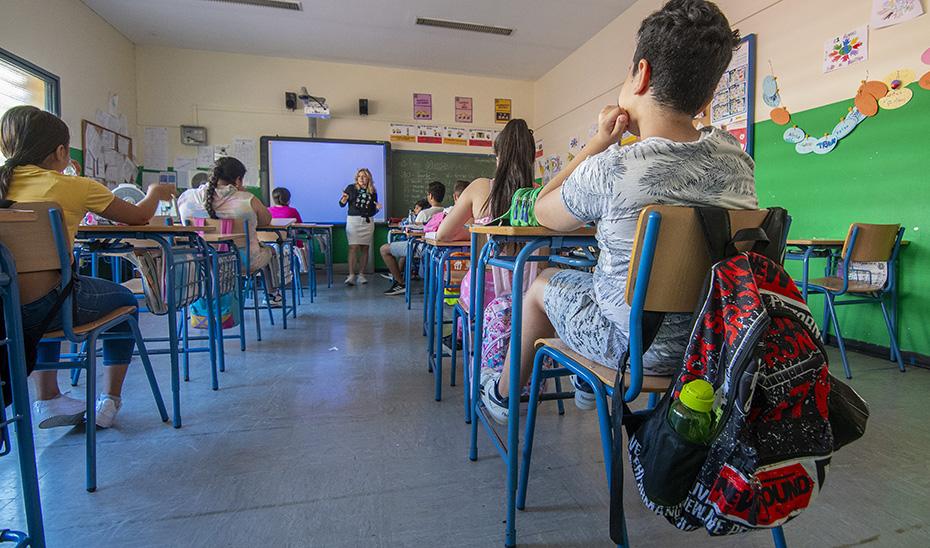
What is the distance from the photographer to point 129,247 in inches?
73.0

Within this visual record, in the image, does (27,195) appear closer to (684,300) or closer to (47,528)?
(47,528)

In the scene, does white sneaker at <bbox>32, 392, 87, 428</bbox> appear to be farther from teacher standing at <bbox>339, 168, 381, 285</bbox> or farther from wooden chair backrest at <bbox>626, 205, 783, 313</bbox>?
teacher standing at <bbox>339, 168, 381, 285</bbox>

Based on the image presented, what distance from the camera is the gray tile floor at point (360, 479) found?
1.12 meters

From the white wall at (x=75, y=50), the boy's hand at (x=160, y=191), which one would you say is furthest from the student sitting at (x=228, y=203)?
the white wall at (x=75, y=50)

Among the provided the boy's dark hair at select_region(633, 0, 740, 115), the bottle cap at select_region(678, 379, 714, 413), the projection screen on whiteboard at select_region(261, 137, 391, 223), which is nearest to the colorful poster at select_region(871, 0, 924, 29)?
the boy's dark hair at select_region(633, 0, 740, 115)

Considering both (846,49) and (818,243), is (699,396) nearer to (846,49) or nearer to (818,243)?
Result: (818,243)

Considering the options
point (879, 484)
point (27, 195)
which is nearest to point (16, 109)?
point (27, 195)

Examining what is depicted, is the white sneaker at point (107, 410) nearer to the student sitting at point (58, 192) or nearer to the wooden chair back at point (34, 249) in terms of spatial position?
the student sitting at point (58, 192)

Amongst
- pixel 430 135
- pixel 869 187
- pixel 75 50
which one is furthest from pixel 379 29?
pixel 869 187

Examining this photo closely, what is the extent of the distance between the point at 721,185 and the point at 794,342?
31 centimetres

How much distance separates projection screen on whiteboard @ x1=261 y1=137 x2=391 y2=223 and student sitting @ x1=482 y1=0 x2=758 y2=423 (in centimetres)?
624

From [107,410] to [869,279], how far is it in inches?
146

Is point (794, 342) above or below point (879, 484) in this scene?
above

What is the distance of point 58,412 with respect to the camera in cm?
172
